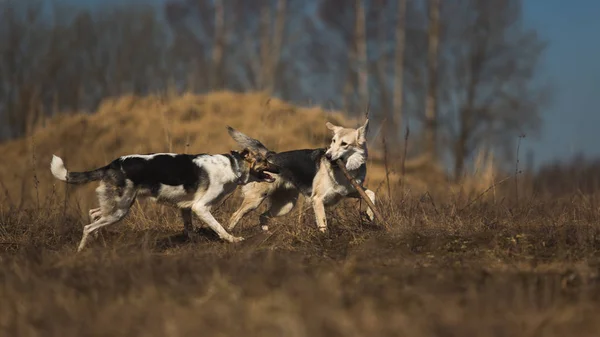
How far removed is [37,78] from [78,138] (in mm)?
22648

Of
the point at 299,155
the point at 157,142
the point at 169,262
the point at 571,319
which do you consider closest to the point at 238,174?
the point at 299,155

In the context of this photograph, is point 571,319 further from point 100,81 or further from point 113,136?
point 100,81

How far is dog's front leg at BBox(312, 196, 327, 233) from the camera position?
27.3 feet

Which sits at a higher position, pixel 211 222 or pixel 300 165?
pixel 300 165

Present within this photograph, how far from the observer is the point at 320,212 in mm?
8633

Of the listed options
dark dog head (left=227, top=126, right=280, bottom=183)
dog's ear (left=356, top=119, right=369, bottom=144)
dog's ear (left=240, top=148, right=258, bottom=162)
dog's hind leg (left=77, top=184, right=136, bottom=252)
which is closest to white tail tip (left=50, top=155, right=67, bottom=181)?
dog's hind leg (left=77, top=184, right=136, bottom=252)

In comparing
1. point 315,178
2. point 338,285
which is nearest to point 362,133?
point 315,178

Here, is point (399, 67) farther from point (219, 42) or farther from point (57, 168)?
point (57, 168)

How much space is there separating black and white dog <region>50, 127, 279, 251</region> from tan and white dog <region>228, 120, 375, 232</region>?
0.32m

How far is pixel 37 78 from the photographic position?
131 feet

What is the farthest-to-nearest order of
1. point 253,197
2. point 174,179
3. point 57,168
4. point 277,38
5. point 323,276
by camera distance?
point 277,38 → point 253,197 → point 174,179 → point 57,168 → point 323,276

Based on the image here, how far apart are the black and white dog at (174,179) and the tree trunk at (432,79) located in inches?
762

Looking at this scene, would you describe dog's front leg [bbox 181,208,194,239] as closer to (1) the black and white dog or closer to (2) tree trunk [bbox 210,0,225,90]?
(1) the black and white dog

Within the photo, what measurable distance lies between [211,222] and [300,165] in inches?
57.0
